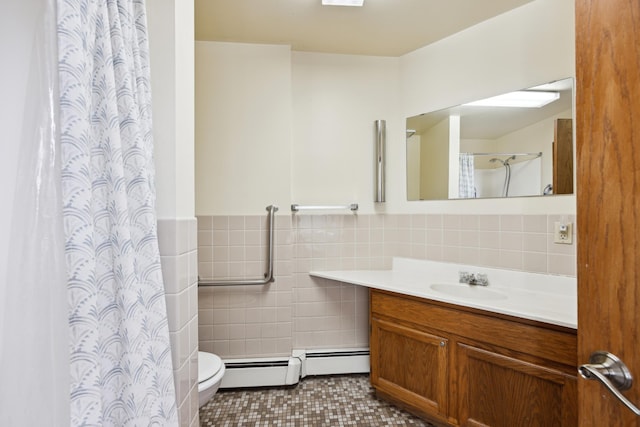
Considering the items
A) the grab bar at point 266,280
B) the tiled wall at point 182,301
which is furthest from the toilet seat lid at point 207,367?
the grab bar at point 266,280

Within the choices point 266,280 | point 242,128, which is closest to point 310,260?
point 266,280

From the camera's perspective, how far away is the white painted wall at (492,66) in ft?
5.95

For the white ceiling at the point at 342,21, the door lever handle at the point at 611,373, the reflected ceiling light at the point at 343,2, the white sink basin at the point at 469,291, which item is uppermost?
the white ceiling at the point at 342,21

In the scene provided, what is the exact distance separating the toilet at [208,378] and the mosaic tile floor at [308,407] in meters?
0.52

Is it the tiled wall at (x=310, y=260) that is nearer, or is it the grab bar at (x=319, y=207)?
the tiled wall at (x=310, y=260)

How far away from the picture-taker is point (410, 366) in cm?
197

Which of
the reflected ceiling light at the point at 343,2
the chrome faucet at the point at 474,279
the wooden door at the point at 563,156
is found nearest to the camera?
the wooden door at the point at 563,156

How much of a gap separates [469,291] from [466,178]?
0.72m

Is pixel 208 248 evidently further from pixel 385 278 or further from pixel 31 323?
pixel 31 323

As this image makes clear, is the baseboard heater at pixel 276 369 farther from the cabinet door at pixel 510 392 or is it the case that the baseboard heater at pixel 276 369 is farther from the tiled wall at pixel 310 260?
the cabinet door at pixel 510 392

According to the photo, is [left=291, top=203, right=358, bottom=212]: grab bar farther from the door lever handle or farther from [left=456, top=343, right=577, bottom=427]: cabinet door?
the door lever handle

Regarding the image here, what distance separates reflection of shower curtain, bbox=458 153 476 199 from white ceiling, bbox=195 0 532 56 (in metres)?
0.86

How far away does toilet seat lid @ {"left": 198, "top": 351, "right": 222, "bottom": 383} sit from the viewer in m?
1.59

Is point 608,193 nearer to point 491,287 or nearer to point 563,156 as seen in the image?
point 563,156
